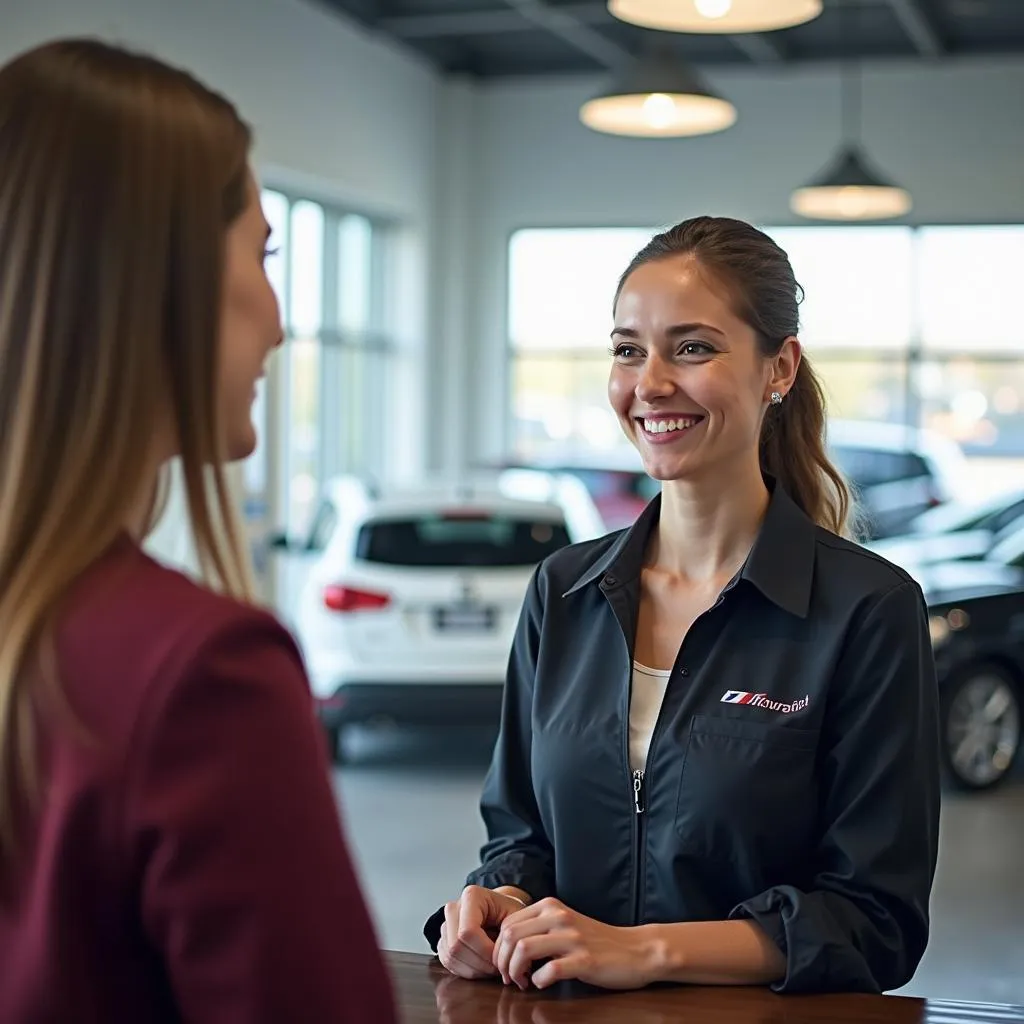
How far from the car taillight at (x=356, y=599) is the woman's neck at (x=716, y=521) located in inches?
200

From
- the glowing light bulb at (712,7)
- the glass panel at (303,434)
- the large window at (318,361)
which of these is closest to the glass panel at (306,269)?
the large window at (318,361)

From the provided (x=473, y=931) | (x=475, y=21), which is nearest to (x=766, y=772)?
(x=473, y=931)

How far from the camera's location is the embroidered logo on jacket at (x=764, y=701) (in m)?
2.04

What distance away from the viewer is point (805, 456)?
2463 millimetres

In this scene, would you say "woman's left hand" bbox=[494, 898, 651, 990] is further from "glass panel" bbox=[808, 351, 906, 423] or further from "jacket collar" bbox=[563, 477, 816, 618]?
"glass panel" bbox=[808, 351, 906, 423]

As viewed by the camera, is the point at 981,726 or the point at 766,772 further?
the point at 981,726

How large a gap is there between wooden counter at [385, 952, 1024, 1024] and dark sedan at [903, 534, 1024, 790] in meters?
5.56

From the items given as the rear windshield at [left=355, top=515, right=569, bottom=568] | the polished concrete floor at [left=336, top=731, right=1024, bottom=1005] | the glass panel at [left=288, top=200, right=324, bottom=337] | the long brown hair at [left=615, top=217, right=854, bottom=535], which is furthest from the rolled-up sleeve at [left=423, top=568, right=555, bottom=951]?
the glass panel at [left=288, top=200, right=324, bottom=337]

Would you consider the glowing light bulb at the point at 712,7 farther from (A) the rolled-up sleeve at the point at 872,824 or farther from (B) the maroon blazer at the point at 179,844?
(B) the maroon blazer at the point at 179,844

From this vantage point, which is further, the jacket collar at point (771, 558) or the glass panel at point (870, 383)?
the glass panel at point (870, 383)

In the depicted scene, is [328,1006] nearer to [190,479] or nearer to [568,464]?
[190,479]

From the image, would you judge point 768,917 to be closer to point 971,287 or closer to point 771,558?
point 771,558

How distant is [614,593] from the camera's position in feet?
7.48

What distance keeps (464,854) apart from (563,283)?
8.14m
